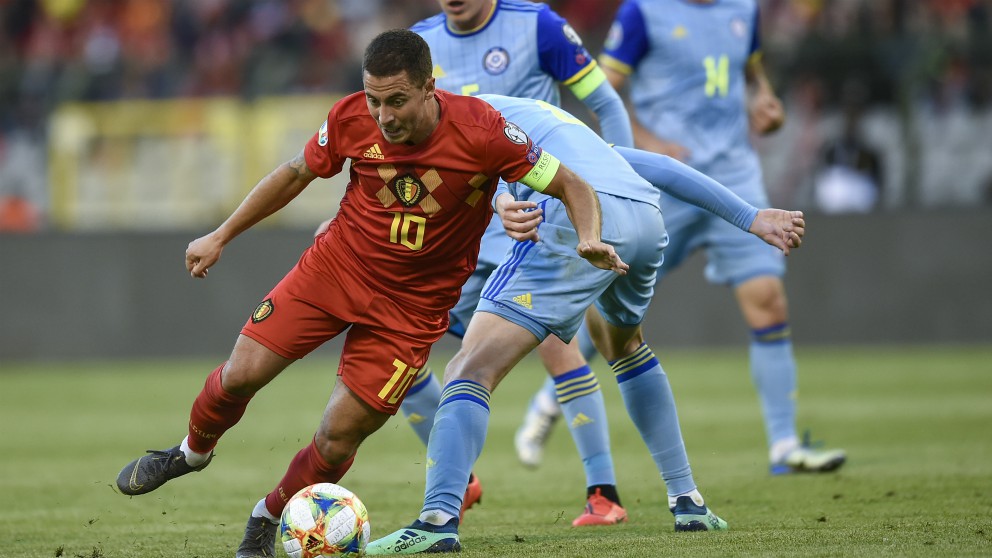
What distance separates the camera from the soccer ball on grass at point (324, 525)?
15.6 feet

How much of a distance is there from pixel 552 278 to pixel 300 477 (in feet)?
3.93

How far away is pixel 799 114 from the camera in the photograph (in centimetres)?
1416

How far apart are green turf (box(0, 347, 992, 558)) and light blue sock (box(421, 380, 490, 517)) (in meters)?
0.23

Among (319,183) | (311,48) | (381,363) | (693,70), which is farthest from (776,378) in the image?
(311,48)

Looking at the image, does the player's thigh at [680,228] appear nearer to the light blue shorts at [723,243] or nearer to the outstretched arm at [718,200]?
the light blue shorts at [723,243]

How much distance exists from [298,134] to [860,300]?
6.46 metres

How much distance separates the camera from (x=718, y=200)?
206 inches

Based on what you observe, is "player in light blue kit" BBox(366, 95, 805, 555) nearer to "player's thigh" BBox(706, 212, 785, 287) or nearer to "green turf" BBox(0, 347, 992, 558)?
"green turf" BBox(0, 347, 992, 558)

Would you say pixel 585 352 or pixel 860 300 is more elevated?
pixel 585 352

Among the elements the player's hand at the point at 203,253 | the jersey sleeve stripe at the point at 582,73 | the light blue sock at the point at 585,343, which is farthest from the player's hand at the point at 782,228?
the light blue sock at the point at 585,343

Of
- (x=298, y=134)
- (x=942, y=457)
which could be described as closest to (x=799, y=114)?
(x=298, y=134)

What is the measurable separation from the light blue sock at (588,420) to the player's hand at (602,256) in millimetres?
1460

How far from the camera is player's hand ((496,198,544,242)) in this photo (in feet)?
15.5

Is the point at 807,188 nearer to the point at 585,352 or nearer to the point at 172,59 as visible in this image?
the point at 585,352
